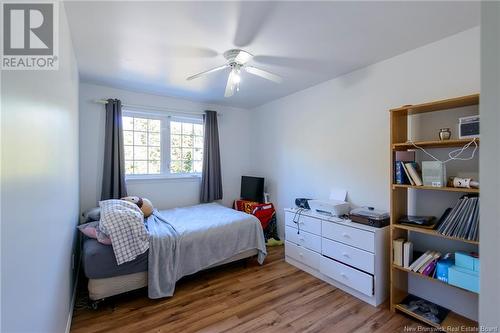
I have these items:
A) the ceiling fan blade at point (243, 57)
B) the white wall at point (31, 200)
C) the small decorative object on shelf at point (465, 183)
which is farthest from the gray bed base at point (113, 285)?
the small decorative object on shelf at point (465, 183)

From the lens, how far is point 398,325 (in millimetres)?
1916

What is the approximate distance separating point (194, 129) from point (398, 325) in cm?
361

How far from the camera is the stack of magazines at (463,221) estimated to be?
5.42 feet

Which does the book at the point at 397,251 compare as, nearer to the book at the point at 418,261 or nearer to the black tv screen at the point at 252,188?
the book at the point at 418,261

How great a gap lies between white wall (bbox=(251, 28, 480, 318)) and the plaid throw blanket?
2.19 meters

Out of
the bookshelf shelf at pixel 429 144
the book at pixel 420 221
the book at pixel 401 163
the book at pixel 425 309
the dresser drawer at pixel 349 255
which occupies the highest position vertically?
the bookshelf shelf at pixel 429 144

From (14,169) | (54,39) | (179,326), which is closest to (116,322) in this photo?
(179,326)

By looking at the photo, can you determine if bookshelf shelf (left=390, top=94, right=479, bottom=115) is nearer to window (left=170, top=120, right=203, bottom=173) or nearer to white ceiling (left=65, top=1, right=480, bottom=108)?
white ceiling (left=65, top=1, right=480, bottom=108)

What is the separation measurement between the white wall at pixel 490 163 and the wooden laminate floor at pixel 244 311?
61.3 inches

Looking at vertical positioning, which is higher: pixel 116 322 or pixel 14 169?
pixel 14 169

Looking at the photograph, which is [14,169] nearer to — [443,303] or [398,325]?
[398,325]

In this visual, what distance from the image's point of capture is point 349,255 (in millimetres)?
2344

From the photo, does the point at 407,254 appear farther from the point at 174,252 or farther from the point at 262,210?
the point at 174,252

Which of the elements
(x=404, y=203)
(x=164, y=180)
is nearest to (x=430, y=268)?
(x=404, y=203)
